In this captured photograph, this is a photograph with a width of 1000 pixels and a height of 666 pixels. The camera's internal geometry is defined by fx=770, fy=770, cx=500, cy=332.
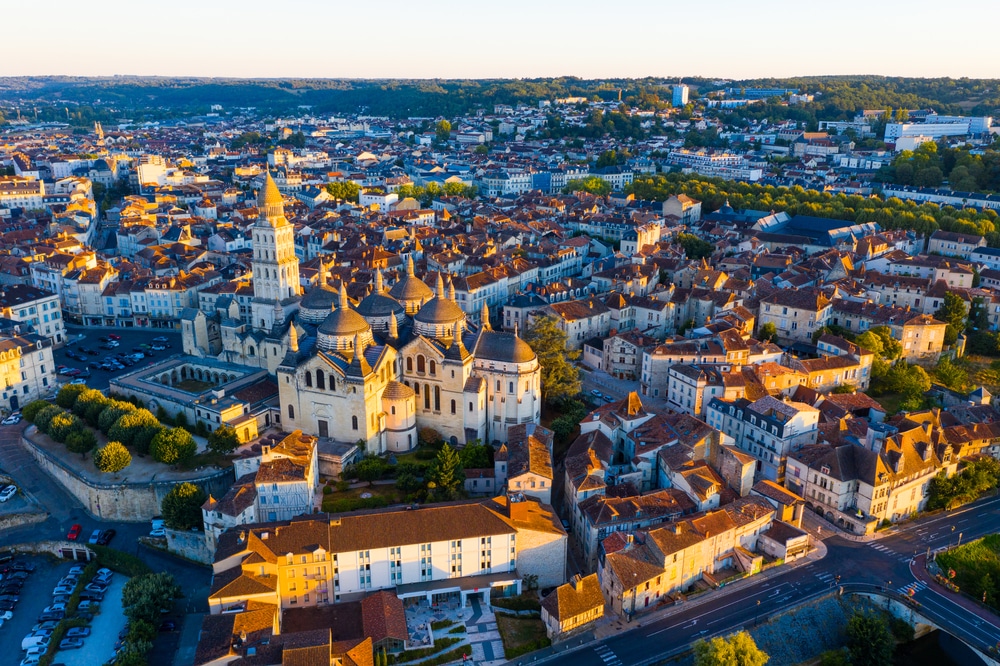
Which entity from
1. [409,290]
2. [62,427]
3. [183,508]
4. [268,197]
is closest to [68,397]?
[62,427]

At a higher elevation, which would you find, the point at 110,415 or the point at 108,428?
the point at 110,415

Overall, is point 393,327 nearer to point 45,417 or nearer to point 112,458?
point 112,458

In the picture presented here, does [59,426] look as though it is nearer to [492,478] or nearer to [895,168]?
[492,478]

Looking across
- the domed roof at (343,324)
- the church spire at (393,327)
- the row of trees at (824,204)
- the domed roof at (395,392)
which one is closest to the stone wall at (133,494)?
the domed roof at (343,324)

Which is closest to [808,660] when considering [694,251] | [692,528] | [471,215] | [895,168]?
[692,528]

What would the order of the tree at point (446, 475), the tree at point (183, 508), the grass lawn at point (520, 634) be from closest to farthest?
the grass lawn at point (520, 634) < the tree at point (183, 508) < the tree at point (446, 475)

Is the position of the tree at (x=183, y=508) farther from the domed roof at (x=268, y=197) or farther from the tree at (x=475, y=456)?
the domed roof at (x=268, y=197)

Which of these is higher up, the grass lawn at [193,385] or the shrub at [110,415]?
the shrub at [110,415]
